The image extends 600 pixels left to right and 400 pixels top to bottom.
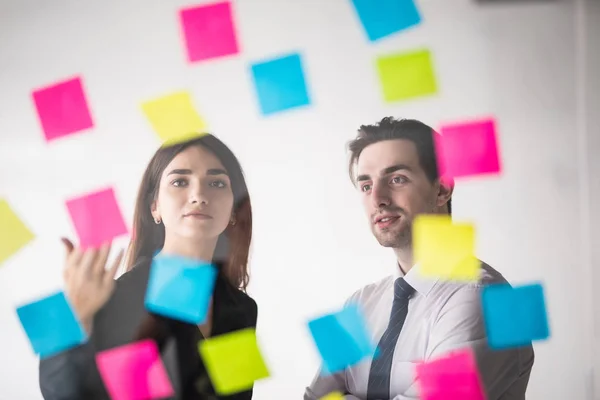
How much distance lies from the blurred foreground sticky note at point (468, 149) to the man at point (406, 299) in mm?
23

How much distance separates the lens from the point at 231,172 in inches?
47.1

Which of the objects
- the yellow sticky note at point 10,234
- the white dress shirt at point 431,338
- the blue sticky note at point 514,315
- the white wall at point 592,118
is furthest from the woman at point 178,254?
the white wall at point 592,118

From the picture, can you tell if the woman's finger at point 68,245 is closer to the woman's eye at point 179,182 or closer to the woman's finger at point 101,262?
the woman's finger at point 101,262

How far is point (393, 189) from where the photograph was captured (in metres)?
1.17

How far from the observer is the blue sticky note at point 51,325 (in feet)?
3.77

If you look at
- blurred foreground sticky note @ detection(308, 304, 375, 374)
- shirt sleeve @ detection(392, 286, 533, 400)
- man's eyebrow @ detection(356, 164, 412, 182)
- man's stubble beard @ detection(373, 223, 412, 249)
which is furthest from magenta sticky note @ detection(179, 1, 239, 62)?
shirt sleeve @ detection(392, 286, 533, 400)

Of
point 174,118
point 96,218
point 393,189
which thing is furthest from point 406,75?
point 96,218

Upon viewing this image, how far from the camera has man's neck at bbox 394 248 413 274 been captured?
45.7 inches

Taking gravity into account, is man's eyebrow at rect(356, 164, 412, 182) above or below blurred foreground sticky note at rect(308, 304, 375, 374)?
above

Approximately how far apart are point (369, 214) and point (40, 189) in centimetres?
71

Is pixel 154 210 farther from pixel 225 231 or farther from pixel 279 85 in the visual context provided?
pixel 279 85

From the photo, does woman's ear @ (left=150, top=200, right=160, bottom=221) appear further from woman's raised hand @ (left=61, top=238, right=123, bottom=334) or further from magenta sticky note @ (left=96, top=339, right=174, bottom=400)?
magenta sticky note @ (left=96, top=339, right=174, bottom=400)

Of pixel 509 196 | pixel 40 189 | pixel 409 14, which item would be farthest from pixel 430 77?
pixel 40 189

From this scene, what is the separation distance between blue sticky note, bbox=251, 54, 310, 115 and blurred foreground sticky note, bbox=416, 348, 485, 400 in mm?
596
